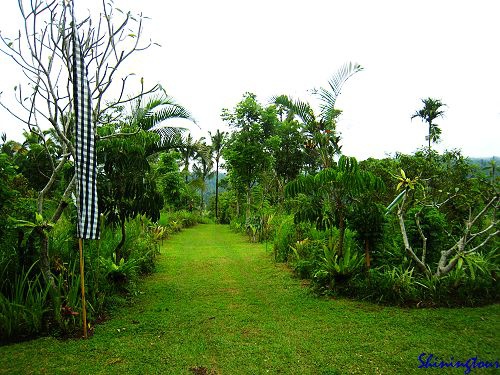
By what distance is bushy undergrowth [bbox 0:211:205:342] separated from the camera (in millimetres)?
3805

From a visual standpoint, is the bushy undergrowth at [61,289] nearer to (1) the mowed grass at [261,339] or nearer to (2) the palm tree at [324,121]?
(1) the mowed grass at [261,339]

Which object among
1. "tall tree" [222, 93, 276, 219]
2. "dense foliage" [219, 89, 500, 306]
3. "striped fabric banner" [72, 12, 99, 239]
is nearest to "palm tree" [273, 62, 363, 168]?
"dense foliage" [219, 89, 500, 306]

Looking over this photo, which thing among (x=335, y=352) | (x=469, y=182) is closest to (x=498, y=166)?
(x=469, y=182)

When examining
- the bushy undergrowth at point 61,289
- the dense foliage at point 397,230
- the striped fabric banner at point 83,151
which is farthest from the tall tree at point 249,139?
the striped fabric banner at point 83,151

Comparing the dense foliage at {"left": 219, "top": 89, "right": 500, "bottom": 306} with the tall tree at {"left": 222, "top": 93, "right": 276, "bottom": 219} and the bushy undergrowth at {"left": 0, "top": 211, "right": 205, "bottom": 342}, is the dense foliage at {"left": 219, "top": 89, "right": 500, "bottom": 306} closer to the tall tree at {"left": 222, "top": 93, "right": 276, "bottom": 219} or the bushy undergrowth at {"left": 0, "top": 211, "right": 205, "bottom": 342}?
the bushy undergrowth at {"left": 0, "top": 211, "right": 205, "bottom": 342}

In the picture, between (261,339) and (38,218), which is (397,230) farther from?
(38,218)

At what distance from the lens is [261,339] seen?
12.7 feet

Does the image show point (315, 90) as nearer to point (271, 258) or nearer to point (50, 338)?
point (271, 258)

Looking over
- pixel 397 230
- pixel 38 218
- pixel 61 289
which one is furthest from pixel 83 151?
pixel 397 230

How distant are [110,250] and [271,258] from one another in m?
4.09

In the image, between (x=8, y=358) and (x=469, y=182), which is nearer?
(x=8, y=358)

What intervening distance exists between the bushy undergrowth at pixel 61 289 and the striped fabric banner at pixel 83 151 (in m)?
0.85

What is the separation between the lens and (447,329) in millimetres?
4004

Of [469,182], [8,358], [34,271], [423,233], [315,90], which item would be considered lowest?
[8,358]
